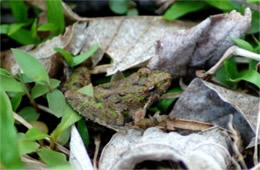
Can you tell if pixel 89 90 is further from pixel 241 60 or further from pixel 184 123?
pixel 241 60

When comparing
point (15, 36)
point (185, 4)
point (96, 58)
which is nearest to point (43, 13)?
point (15, 36)

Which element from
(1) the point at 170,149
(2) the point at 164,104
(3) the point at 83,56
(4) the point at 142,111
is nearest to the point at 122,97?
(4) the point at 142,111

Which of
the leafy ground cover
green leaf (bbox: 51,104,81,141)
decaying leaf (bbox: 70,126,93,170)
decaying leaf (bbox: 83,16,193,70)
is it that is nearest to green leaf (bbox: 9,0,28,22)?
the leafy ground cover

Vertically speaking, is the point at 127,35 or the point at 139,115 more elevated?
the point at 127,35

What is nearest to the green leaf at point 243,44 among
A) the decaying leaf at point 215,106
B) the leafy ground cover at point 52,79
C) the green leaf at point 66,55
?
the leafy ground cover at point 52,79

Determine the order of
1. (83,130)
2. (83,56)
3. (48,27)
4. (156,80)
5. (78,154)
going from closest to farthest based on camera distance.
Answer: (78,154) < (83,130) < (156,80) < (83,56) < (48,27)

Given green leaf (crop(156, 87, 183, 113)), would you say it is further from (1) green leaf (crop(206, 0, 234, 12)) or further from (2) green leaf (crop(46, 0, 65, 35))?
(2) green leaf (crop(46, 0, 65, 35))

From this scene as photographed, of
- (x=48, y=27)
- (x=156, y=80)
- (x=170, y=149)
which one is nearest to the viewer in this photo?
(x=170, y=149)

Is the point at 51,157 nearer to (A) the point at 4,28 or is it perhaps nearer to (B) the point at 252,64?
(A) the point at 4,28
